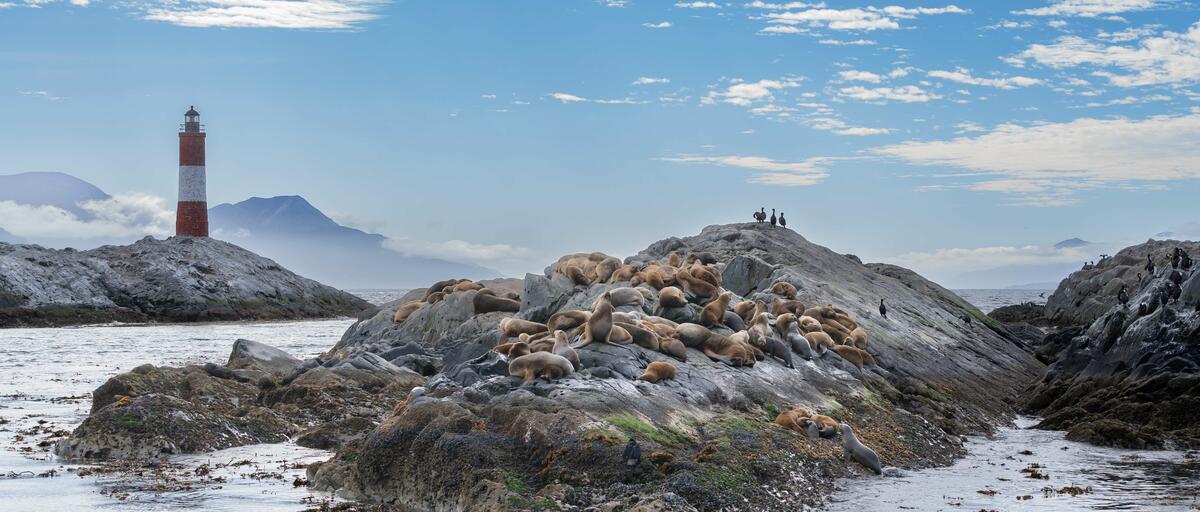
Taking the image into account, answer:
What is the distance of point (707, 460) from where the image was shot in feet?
41.2

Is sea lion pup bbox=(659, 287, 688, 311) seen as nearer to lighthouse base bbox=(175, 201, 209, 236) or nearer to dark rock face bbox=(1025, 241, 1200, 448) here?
dark rock face bbox=(1025, 241, 1200, 448)

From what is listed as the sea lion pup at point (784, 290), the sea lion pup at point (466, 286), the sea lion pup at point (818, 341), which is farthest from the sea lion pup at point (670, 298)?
the sea lion pup at point (466, 286)

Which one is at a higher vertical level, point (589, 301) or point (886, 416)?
point (589, 301)

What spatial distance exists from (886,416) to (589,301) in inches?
244

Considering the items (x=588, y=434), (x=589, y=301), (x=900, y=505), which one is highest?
(x=589, y=301)

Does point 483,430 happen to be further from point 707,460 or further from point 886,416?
point 886,416

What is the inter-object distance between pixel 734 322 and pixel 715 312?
1.76 ft

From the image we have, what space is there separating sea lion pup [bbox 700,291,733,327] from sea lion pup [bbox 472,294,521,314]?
806 cm

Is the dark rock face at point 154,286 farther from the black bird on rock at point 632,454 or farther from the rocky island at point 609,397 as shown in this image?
the black bird on rock at point 632,454

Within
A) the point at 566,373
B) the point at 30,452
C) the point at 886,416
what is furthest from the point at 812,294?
the point at 30,452

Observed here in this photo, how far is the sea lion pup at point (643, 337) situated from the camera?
1638 centimetres

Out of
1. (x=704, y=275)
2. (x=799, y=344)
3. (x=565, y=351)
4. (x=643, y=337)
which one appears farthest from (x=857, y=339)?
(x=565, y=351)

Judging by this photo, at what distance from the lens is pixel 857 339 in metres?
22.0

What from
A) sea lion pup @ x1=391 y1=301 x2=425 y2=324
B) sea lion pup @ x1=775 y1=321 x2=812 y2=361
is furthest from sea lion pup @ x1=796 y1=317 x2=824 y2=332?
sea lion pup @ x1=391 y1=301 x2=425 y2=324
